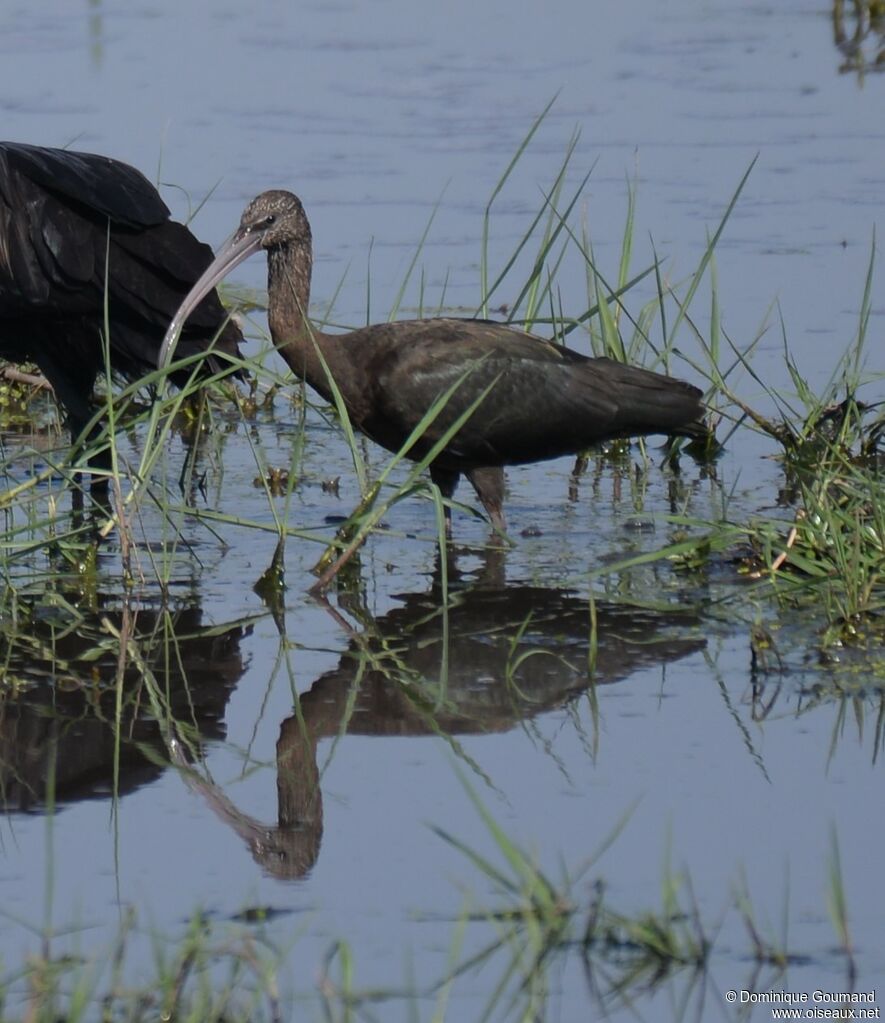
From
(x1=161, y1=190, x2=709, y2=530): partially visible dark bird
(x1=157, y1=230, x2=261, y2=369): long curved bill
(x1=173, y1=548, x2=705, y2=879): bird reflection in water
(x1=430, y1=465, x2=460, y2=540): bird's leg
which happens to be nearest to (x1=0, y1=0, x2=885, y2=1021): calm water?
(x1=173, y1=548, x2=705, y2=879): bird reflection in water

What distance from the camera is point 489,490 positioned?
23.1ft

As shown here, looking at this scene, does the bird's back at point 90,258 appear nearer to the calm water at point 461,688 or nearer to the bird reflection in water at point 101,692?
the calm water at point 461,688

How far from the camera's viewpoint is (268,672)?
5.73 metres

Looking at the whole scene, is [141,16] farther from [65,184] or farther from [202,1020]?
[202,1020]

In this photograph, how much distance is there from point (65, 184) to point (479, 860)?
3931mm

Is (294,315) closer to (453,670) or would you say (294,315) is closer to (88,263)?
(88,263)

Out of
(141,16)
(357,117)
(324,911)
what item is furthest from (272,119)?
(324,911)

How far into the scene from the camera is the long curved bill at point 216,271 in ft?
23.0

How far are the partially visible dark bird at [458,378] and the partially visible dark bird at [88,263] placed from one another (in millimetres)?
425

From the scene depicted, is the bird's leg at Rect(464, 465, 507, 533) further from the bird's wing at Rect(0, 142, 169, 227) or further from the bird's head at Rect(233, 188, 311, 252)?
the bird's wing at Rect(0, 142, 169, 227)

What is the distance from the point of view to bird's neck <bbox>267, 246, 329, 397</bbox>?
6.79 m

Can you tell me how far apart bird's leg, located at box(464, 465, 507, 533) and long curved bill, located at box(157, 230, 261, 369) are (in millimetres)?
991

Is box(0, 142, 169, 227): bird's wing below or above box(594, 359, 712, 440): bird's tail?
above

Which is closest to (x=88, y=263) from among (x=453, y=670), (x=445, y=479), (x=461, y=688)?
(x=445, y=479)
